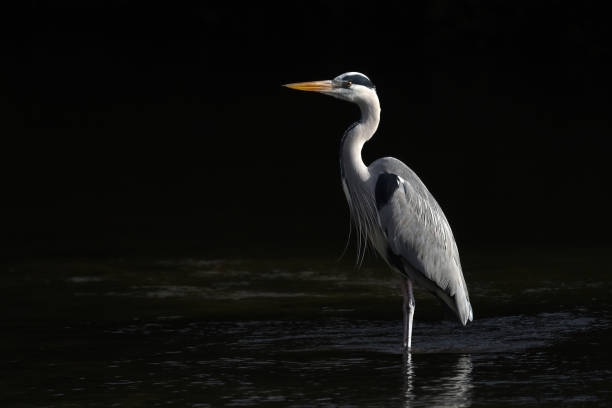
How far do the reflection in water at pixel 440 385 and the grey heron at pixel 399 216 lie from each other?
1.40ft

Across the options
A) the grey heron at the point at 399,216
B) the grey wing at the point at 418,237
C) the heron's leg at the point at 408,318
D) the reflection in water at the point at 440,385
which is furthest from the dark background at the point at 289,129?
the reflection in water at the point at 440,385

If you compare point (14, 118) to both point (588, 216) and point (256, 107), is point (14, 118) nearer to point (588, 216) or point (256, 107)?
point (256, 107)

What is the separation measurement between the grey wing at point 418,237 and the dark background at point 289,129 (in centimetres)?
301

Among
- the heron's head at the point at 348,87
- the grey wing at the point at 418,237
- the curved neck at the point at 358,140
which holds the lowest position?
the grey wing at the point at 418,237

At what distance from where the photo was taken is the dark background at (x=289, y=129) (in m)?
12.6

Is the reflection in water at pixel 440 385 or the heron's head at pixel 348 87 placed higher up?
the heron's head at pixel 348 87

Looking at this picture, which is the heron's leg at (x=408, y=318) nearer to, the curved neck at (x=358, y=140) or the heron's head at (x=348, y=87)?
the curved neck at (x=358, y=140)

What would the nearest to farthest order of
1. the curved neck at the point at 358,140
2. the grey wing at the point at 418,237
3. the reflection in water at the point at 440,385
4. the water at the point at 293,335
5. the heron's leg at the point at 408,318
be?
the reflection in water at the point at 440,385
the water at the point at 293,335
the heron's leg at the point at 408,318
the grey wing at the point at 418,237
the curved neck at the point at 358,140

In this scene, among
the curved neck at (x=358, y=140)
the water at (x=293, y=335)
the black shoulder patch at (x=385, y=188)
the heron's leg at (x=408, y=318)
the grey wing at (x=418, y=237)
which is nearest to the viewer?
the water at (x=293, y=335)

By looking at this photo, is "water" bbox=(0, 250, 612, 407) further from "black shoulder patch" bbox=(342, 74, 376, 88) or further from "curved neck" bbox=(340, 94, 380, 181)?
"black shoulder patch" bbox=(342, 74, 376, 88)

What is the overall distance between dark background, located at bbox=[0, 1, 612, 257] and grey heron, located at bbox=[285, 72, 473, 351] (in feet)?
9.51

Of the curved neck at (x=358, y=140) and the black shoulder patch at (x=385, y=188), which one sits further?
the curved neck at (x=358, y=140)

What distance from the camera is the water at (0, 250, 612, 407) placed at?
23.2ft

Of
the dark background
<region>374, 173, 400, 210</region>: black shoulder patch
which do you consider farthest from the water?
the dark background
